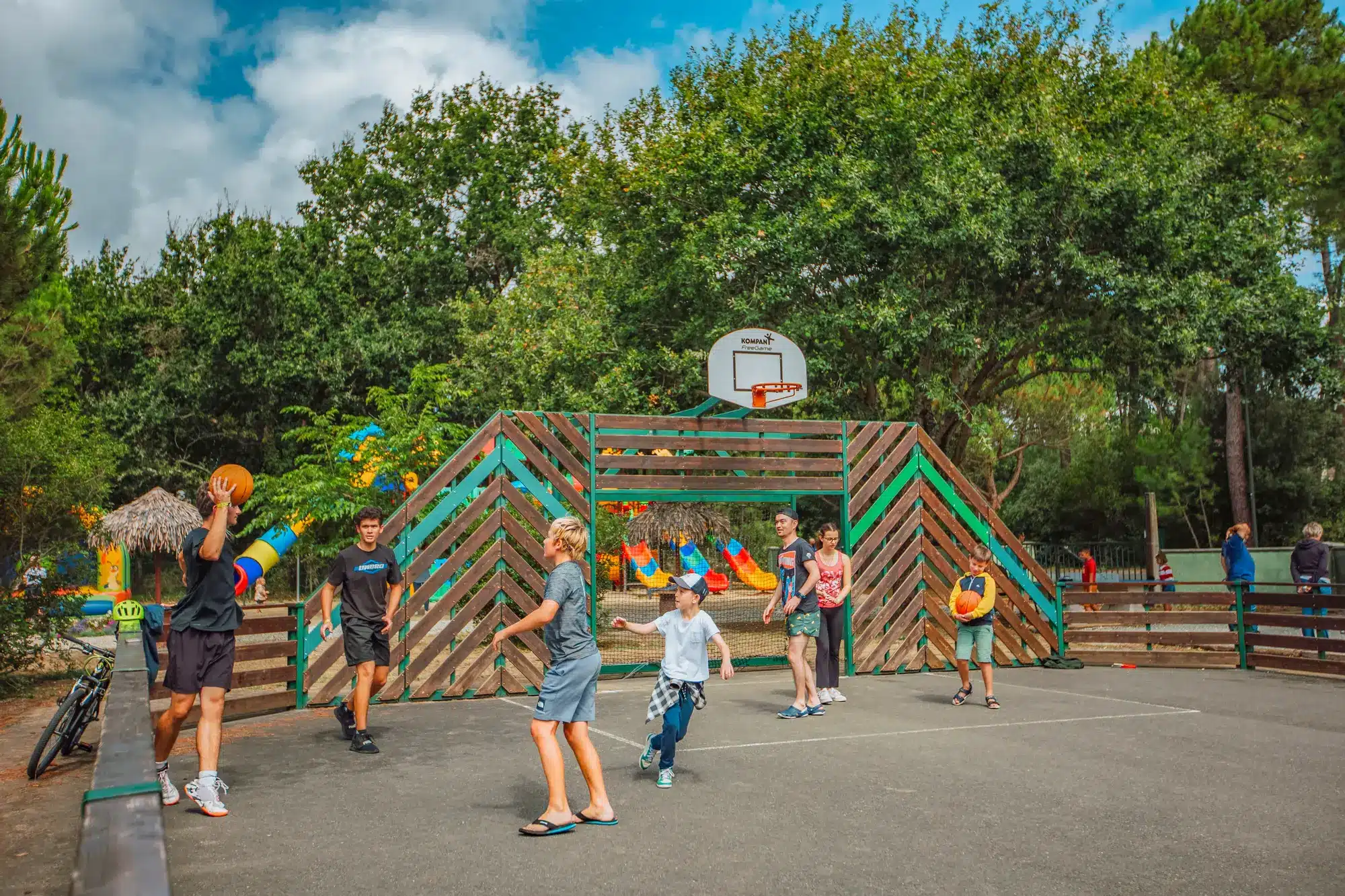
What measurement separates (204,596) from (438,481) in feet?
17.2

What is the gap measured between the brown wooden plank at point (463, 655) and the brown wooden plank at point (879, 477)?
4.76m

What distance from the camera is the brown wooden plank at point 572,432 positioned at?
12.8 metres

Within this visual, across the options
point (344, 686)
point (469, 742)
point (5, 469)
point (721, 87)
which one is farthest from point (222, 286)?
point (469, 742)

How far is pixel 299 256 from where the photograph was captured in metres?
35.8

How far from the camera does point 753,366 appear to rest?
15.2 metres

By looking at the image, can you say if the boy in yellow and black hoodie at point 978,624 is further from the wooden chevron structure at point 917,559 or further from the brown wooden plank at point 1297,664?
the brown wooden plank at point 1297,664

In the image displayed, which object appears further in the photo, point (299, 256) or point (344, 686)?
point (299, 256)

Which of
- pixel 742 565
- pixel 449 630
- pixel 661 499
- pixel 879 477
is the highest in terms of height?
pixel 879 477

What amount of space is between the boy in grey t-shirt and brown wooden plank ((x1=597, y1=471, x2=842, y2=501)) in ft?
22.5

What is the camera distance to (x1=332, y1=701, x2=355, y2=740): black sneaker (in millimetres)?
9073

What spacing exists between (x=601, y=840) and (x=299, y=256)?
33069mm

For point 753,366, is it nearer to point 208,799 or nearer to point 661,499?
point 661,499

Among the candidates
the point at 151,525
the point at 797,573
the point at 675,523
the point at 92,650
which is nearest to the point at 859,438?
the point at 797,573

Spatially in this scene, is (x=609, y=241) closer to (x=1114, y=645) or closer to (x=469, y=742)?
(x=1114, y=645)
